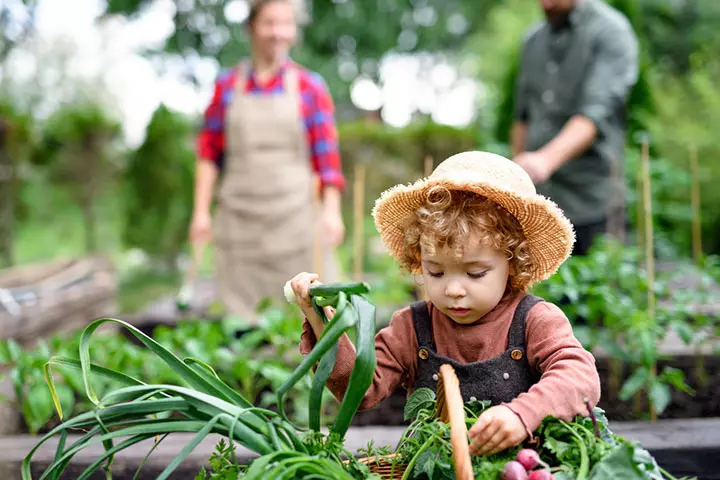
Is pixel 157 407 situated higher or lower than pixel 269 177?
lower

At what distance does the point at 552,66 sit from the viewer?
370cm

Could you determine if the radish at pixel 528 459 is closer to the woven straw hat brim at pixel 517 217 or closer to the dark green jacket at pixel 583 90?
the woven straw hat brim at pixel 517 217

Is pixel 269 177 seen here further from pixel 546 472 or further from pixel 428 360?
pixel 546 472

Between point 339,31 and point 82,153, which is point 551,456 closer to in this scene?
point 82,153

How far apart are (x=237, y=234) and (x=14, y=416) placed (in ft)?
6.07

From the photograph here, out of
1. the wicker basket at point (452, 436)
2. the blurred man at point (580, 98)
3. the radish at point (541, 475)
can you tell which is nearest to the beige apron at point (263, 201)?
the blurred man at point (580, 98)

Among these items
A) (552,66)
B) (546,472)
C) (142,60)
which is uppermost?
(142,60)

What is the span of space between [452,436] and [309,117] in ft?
11.0

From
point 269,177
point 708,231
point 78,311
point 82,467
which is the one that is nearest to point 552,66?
point 269,177

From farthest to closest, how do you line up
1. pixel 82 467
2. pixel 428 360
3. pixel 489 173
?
pixel 82 467, pixel 428 360, pixel 489 173

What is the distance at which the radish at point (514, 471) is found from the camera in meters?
1.20

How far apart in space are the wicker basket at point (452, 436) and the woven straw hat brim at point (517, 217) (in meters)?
0.36

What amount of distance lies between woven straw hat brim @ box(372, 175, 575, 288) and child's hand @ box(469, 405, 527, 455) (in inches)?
16.2

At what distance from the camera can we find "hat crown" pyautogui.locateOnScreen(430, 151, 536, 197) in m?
1.47
